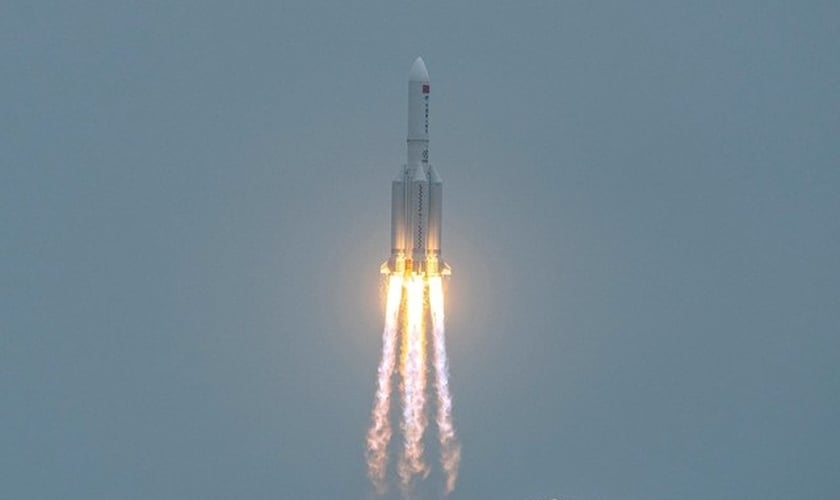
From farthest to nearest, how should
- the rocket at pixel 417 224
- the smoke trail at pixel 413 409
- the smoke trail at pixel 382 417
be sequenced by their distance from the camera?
1. the smoke trail at pixel 413 409
2. the smoke trail at pixel 382 417
3. the rocket at pixel 417 224

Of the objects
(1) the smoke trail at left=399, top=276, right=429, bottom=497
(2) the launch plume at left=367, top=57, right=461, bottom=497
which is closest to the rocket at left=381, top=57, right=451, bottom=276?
(2) the launch plume at left=367, top=57, right=461, bottom=497

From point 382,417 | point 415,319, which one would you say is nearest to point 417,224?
point 415,319

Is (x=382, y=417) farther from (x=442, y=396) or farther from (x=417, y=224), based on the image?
(x=417, y=224)

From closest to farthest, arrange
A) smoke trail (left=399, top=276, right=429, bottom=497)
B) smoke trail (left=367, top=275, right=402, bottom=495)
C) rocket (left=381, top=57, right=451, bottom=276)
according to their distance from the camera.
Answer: rocket (left=381, top=57, right=451, bottom=276) → smoke trail (left=367, top=275, right=402, bottom=495) → smoke trail (left=399, top=276, right=429, bottom=497)

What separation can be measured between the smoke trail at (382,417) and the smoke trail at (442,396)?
4.97 ft

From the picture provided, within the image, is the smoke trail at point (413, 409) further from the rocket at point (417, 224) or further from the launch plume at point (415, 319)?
the rocket at point (417, 224)

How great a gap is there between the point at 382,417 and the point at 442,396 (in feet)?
9.23

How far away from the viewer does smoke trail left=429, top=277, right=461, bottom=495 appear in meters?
165

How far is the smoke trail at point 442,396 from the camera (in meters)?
165

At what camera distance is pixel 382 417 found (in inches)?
6693

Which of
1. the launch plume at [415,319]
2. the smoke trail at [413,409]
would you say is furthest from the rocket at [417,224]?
the smoke trail at [413,409]

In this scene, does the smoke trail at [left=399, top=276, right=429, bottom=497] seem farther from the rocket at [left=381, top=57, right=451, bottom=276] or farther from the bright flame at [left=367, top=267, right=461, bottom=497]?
the rocket at [left=381, top=57, right=451, bottom=276]

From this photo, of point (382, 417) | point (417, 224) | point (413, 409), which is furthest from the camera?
point (382, 417)

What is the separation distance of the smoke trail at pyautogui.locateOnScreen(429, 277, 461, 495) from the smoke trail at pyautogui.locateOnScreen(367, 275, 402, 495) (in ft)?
4.97
